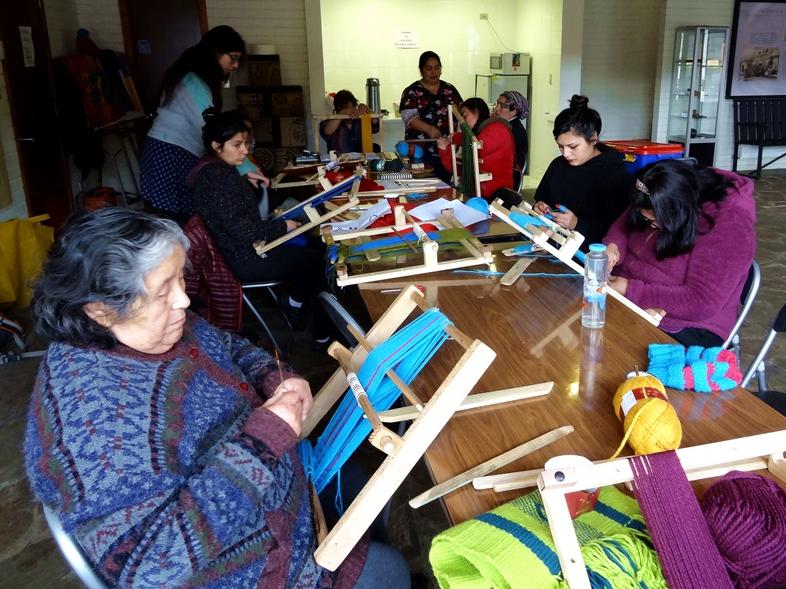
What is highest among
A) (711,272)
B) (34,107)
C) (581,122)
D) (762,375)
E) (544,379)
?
(34,107)

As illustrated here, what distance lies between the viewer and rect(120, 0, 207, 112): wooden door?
21.5ft

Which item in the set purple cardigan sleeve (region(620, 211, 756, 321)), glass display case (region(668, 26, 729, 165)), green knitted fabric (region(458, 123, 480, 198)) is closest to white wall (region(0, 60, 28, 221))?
green knitted fabric (region(458, 123, 480, 198))

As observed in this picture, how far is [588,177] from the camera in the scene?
2.78 meters

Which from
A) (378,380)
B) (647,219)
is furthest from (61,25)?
(378,380)

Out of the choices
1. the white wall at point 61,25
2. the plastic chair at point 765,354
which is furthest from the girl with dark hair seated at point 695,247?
the white wall at point 61,25

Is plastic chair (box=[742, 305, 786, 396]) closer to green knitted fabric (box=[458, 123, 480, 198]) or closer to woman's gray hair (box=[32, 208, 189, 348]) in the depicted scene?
woman's gray hair (box=[32, 208, 189, 348])

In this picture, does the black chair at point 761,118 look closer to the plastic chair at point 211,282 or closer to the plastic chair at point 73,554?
the plastic chair at point 211,282

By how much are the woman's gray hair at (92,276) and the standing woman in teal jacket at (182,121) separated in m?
2.40

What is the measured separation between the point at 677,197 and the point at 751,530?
3.99 feet

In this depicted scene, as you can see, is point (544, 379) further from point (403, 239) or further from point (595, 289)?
point (403, 239)

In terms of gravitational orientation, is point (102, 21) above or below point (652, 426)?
above

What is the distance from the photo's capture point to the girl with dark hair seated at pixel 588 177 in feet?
8.70

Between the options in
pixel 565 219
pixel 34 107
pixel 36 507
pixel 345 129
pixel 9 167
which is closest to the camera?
pixel 36 507

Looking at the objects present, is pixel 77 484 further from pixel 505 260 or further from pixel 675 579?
pixel 505 260
